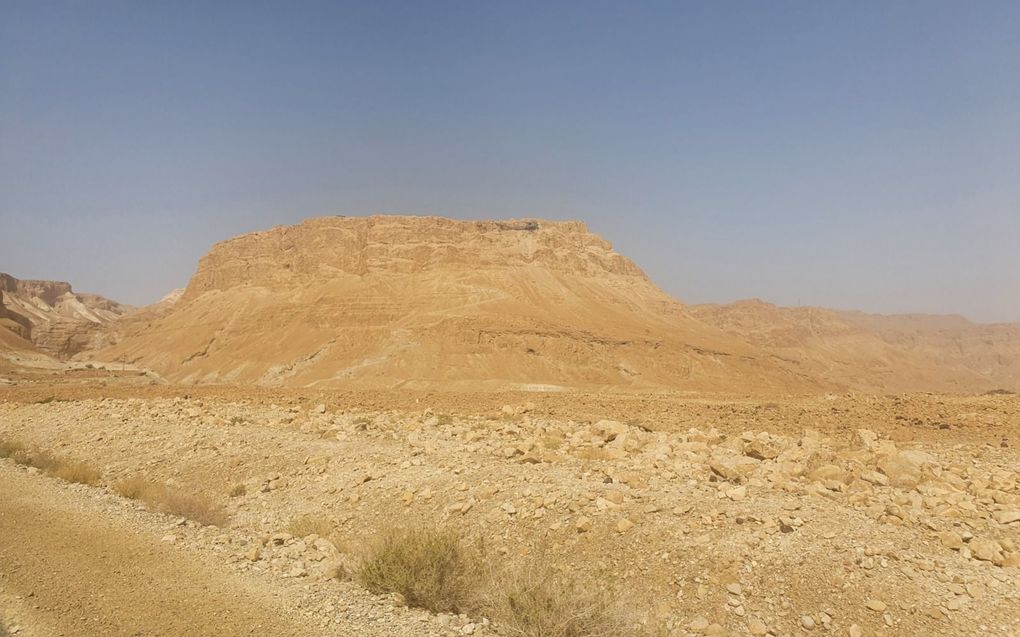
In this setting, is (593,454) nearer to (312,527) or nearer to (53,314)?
(312,527)

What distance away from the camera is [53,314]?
388 feet

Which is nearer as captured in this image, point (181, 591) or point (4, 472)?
point (181, 591)

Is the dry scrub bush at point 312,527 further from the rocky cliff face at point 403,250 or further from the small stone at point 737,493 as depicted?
the rocky cliff face at point 403,250

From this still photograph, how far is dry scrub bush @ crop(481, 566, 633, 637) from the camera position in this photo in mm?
6066

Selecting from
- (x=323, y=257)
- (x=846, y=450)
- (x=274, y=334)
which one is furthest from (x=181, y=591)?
(x=323, y=257)

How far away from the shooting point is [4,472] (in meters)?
13.1

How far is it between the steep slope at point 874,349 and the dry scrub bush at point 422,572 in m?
66.8

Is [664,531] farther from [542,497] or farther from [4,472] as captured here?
[4,472]

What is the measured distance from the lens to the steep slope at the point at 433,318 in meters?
53.5

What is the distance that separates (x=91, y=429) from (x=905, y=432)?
2175cm

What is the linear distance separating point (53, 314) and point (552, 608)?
144 m

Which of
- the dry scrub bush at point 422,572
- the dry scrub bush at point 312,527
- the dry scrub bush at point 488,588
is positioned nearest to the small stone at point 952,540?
the dry scrub bush at point 488,588

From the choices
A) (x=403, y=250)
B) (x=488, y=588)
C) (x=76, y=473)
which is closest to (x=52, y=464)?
(x=76, y=473)

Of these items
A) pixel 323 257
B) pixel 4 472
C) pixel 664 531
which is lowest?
pixel 4 472
